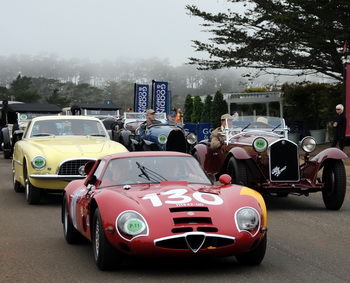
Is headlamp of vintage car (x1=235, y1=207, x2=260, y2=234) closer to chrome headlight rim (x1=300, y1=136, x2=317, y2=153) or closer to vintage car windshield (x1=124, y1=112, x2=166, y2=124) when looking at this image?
chrome headlight rim (x1=300, y1=136, x2=317, y2=153)

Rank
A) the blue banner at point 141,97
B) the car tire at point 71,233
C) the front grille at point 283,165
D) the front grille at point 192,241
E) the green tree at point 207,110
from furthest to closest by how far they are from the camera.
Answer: the green tree at point 207,110 < the blue banner at point 141,97 < the front grille at point 283,165 < the car tire at point 71,233 < the front grille at point 192,241

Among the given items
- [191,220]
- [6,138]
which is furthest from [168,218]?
[6,138]

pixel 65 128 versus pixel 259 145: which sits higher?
pixel 65 128

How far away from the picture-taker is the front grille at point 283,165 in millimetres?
12016

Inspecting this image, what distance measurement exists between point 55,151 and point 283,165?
3.76m

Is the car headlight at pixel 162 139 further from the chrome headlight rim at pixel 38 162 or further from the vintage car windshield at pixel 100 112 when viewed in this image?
the vintage car windshield at pixel 100 112

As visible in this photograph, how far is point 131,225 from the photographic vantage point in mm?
6422

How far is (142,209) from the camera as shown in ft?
21.5

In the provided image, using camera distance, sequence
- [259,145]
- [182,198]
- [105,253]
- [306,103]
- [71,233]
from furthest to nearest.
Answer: [306,103], [259,145], [71,233], [182,198], [105,253]

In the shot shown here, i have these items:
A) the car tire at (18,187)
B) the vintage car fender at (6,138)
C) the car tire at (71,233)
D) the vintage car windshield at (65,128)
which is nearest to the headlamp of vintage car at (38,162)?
the vintage car windshield at (65,128)

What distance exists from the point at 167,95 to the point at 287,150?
26.7m

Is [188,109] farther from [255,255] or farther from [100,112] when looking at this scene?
[255,255]

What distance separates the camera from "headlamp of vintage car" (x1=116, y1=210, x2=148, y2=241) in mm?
6371

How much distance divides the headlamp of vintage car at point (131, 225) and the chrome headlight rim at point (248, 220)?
2.76 ft
